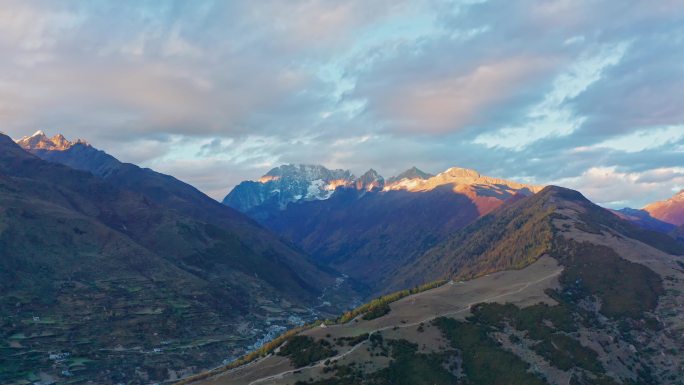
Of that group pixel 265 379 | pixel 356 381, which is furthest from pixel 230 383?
pixel 356 381

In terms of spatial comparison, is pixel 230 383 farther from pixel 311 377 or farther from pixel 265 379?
pixel 311 377

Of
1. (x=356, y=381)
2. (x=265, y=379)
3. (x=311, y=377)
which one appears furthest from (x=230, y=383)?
(x=356, y=381)

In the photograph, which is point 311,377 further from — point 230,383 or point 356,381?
point 230,383

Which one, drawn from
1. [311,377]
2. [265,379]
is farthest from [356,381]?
[265,379]

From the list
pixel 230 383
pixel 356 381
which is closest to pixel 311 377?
pixel 356 381

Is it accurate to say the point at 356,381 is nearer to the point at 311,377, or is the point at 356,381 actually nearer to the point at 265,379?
the point at 311,377

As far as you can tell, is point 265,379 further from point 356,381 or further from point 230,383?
point 356,381
